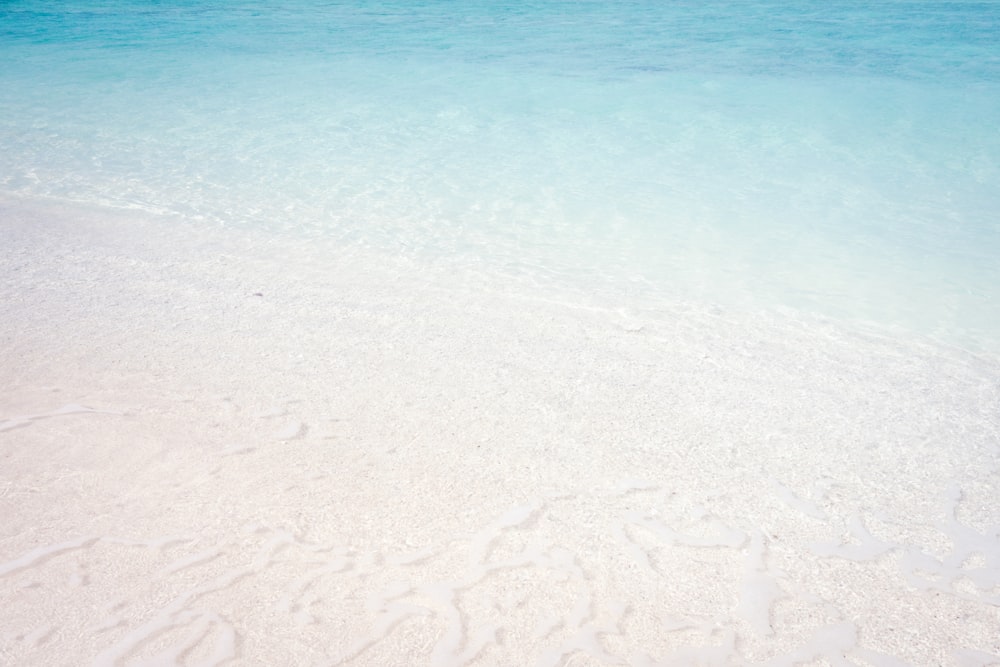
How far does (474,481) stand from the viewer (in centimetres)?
353

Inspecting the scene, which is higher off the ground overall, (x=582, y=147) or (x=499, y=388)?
(x=499, y=388)

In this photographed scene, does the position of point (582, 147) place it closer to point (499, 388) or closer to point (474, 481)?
point (499, 388)

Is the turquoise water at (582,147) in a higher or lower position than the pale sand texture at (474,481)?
lower

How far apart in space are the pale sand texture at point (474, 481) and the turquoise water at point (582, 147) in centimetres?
107

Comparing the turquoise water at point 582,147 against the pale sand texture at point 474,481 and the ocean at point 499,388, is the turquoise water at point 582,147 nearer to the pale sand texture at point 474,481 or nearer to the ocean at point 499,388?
the ocean at point 499,388

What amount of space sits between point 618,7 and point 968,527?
711 inches

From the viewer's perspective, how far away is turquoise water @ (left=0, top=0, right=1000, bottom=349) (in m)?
6.20

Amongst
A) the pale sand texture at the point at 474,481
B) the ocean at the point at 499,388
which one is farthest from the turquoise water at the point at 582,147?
the pale sand texture at the point at 474,481

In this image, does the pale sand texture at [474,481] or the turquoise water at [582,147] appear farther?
the turquoise water at [582,147]

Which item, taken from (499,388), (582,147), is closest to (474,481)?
(499,388)

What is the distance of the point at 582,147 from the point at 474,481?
20.4 feet

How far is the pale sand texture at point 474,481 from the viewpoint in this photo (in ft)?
9.08

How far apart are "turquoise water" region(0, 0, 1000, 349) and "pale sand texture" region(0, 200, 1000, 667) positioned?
1.07 m

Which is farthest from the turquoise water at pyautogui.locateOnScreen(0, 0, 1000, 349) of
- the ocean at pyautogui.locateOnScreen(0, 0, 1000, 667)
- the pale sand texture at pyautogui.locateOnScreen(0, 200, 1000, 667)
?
the pale sand texture at pyautogui.locateOnScreen(0, 200, 1000, 667)
